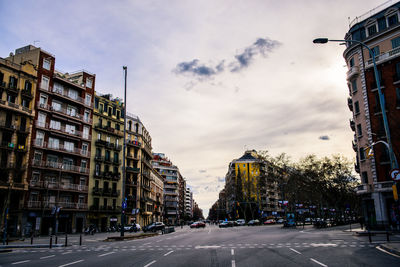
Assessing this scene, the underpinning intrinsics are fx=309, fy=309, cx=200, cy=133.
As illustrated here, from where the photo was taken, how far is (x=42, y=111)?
46.8 metres

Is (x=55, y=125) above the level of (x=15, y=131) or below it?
above

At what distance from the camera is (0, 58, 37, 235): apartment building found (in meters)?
39.9

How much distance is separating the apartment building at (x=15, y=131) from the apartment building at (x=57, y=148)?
1506 millimetres

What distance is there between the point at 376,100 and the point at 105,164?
46084mm

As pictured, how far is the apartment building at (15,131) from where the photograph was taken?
39938 millimetres

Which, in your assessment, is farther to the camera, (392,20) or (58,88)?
(58,88)

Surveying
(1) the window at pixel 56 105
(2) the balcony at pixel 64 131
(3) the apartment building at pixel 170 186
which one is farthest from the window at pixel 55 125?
(3) the apartment building at pixel 170 186

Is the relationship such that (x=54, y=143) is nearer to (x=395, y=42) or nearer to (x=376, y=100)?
(x=376, y=100)

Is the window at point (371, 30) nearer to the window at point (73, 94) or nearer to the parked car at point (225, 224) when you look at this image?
the window at point (73, 94)

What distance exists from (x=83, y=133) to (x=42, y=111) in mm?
8770

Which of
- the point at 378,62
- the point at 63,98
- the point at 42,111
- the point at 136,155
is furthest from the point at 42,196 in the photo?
the point at 378,62

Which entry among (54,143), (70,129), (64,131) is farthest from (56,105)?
(54,143)

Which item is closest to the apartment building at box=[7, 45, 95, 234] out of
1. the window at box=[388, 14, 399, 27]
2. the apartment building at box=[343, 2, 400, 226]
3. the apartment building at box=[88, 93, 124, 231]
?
the apartment building at box=[88, 93, 124, 231]

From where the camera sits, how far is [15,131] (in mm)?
41469
